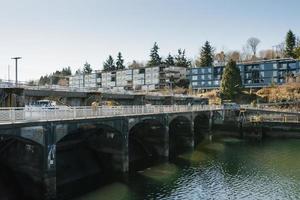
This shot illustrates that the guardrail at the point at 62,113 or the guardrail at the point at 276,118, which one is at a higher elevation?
the guardrail at the point at 62,113

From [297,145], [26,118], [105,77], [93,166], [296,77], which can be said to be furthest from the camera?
[105,77]

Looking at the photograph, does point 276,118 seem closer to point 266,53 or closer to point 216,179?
point 216,179

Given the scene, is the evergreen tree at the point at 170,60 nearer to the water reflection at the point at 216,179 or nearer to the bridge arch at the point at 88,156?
the water reflection at the point at 216,179

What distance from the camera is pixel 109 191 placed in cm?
3572

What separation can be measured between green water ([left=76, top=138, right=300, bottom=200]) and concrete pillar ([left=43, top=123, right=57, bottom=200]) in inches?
155

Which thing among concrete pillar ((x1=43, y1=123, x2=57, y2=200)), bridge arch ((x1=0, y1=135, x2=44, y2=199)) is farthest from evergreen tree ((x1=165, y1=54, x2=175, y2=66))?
concrete pillar ((x1=43, y1=123, x2=57, y2=200))

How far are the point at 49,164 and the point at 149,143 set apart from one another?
27.4 m

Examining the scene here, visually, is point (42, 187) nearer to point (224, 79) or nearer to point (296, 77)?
point (224, 79)

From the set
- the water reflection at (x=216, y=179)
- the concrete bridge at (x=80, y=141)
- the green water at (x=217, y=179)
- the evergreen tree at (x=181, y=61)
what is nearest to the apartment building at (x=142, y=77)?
the evergreen tree at (x=181, y=61)

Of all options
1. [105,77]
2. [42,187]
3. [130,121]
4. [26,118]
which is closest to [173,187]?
[130,121]

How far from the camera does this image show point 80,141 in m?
48.3

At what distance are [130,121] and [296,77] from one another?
323 feet

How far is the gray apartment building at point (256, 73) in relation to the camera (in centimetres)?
12988

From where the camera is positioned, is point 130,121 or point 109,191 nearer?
point 109,191
